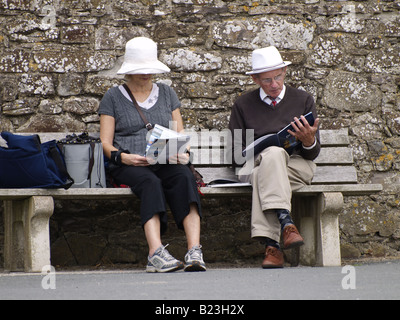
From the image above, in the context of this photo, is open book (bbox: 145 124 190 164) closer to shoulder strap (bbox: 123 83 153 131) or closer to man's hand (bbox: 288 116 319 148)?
shoulder strap (bbox: 123 83 153 131)

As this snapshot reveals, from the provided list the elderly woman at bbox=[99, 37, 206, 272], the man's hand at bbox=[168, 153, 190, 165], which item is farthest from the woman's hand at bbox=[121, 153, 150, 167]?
the man's hand at bbox=[168, 153, 190, 165]

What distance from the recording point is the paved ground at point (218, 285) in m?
3.04

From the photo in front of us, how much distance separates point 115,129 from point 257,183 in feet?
3.60

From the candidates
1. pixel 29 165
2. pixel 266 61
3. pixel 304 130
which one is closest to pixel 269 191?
pixel 304 130

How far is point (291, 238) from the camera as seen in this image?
13.9ft

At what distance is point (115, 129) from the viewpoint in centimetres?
495

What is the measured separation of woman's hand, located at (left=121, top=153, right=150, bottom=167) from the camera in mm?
4668

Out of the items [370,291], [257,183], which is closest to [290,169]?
[257,183]

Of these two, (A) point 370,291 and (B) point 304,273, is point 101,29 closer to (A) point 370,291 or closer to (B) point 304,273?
(B) point 304,273

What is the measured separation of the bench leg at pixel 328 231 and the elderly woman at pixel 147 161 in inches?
33.3

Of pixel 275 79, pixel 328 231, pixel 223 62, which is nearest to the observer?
pixel 328 231

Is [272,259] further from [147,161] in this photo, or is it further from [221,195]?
[147,161]

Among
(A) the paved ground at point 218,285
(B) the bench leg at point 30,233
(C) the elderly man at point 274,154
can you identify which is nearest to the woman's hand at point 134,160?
(B) the bench leg at point 30,233

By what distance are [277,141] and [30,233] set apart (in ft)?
5.54
